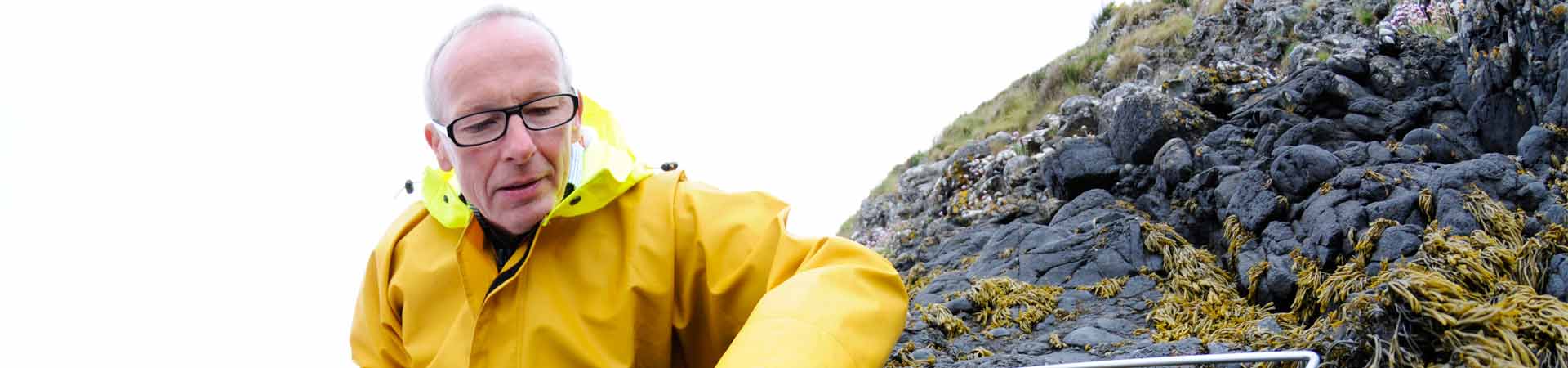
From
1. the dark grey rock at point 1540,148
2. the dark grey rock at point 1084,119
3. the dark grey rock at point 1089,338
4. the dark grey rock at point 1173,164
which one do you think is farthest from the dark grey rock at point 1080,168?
the dark grey rock at point 1540,148

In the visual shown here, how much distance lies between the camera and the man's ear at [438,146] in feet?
8.49

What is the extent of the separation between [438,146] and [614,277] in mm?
580

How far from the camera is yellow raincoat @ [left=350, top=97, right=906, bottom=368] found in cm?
242

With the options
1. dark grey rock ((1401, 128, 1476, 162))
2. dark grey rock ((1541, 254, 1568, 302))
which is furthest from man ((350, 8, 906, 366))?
dark grey rock ((1401, 128, 1476, 162))

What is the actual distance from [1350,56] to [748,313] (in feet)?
17.1

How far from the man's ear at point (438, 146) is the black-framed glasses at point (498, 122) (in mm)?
181

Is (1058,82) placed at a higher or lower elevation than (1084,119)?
lower

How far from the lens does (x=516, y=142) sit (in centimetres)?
236

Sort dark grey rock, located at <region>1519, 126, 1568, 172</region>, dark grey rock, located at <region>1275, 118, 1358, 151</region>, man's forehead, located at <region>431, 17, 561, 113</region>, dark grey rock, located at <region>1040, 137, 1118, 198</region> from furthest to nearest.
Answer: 1. dark grey rock, located at <region>1040, 137, 1118, 198</region>
2. dark grey rock, located at <region>1275, 118, 1358, 151</region>
3. dark grey rock, located at <region>1519, 126, 1568, 172</region>
4. man's forehead, located at <region>431, 17, 561, 113</region>

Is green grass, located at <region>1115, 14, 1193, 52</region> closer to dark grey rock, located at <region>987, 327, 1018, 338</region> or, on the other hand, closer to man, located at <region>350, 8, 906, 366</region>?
dark grey rock, located at <region>987, 327, 1018, 338</region>

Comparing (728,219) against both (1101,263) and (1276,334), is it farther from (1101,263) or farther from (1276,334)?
(1101,263)

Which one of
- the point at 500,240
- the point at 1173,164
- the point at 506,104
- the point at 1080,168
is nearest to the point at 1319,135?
the point at 1173,164

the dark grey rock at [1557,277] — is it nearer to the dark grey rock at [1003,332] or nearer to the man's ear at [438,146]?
the dark grey rock at [1003,332]

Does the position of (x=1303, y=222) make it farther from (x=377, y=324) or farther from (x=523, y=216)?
(x=377, y=324)
